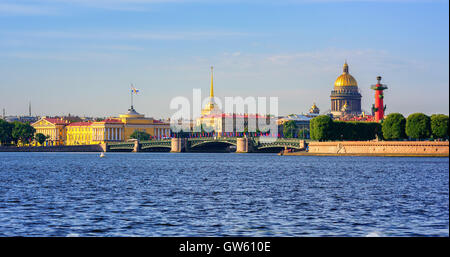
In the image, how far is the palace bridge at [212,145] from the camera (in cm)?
9788

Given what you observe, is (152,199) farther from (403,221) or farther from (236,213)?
(403,221)

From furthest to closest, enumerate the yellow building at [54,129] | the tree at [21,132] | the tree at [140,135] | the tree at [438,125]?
the yellow building at [54,129], the tree at [140,135], the tree at [21,132], the tree at [438,125]

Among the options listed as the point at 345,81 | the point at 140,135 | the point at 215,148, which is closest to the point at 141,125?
the point at 140,135

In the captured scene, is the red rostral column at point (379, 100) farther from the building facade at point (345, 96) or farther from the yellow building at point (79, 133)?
the yellow building at point (79, 133)

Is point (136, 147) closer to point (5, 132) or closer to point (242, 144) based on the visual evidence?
point (242, 144)

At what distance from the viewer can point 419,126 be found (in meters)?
77.7

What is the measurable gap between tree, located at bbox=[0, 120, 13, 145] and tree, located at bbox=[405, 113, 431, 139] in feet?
254

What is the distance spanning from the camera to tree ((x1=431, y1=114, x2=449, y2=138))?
75.6 m

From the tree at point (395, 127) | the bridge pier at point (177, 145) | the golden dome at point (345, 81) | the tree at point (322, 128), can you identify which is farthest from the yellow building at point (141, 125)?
the tree at point (395, 127)

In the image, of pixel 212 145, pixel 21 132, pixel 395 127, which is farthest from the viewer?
pixel 21 132

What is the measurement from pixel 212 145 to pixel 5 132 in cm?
3979

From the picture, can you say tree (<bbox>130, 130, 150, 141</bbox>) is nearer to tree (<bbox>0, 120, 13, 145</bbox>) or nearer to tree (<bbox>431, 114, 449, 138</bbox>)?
tree (<bbox>0, 120, 13, 145</bbox>)

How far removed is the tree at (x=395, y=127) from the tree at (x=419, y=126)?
256 cm
